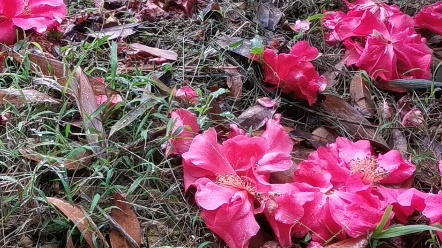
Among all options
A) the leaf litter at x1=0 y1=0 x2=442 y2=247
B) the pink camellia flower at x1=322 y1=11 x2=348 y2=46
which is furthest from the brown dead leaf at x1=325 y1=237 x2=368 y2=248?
the pink camellia flower at x1=322 y1=11 x2=348 y2=46

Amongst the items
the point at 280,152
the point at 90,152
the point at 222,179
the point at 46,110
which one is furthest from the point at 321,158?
the point at 46,110

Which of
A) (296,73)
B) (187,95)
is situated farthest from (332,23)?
(187,95)

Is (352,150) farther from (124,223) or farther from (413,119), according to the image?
(124,223)

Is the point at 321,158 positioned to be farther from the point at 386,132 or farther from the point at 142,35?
the point at 142,35

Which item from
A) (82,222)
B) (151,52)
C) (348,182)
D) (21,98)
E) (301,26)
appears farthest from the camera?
(301,26)

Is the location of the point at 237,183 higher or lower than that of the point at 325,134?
higher

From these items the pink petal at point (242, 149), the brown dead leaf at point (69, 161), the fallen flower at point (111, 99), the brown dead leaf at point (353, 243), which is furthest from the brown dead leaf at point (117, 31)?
the brown dead leaf at point (353, 243)
